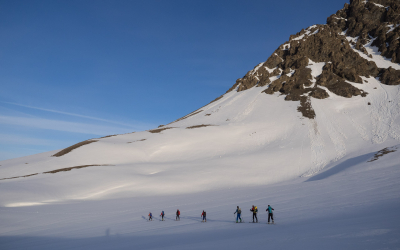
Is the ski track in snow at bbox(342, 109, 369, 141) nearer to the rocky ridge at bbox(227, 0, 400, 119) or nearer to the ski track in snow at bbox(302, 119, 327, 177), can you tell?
the ski track in snow at bbox(302, 119, 327, 177)

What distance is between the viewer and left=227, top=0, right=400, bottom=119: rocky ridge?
84.5 m

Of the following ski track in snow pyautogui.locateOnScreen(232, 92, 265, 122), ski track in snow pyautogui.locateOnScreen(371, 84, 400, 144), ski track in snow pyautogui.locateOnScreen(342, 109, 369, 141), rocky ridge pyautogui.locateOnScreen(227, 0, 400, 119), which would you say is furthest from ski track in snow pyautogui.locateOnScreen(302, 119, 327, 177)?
ski track in snow pyautogui.locateOnScreen(232, 92, 265, 122)

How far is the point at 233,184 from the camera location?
37.3m

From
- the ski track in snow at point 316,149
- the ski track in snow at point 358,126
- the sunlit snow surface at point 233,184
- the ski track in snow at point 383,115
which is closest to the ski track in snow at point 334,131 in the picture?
the sunlit snow surface at point 233,184

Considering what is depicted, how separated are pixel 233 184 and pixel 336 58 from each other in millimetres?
87922

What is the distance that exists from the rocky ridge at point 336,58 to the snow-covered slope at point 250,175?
0.73 metres

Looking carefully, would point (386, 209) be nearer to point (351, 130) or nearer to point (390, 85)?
point (351, 130)

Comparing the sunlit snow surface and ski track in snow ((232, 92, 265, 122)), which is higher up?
ski track in snow ((232, 92, 265, 122))

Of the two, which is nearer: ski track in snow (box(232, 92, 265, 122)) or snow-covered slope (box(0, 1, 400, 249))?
snow-covered slope (box(0, 1, 400, 249))

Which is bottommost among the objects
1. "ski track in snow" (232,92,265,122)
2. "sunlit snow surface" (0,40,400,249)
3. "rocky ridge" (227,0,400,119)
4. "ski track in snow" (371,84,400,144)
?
"sunlit snow surface" (0,40,400,249)

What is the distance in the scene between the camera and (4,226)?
19.9 m

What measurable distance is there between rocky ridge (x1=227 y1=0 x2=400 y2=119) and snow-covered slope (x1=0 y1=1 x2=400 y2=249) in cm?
73

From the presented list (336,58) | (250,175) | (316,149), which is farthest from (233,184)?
(336,58)

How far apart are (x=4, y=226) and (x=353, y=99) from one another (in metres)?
87.6
